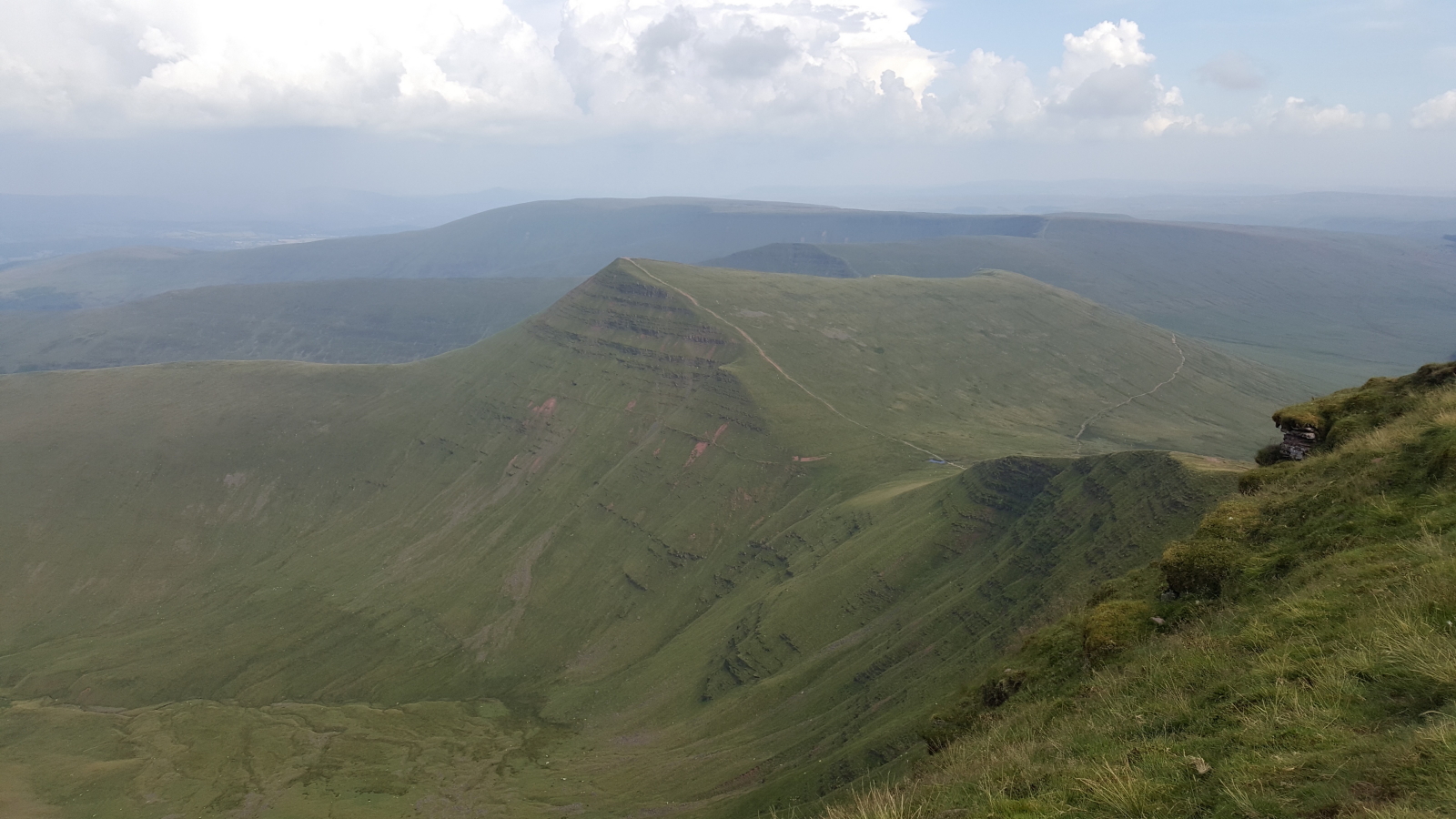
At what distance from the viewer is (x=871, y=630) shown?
76688 millimetres

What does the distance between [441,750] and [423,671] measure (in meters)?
27.3

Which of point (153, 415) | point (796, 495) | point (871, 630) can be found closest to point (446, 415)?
point (153, 415)

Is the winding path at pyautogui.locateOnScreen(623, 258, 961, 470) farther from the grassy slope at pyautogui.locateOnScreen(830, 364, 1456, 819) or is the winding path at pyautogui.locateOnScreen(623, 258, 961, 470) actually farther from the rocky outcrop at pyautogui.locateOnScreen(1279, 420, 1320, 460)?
the grassy slope at pyautogui.locateOnScreen(830, 364, 1456, 819)

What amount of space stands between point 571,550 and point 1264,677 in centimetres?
12124

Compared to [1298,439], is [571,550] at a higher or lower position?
lower

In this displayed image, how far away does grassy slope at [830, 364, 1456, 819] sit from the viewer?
1023cm

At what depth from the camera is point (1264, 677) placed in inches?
531

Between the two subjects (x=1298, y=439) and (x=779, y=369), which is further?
(x=779, y=369)

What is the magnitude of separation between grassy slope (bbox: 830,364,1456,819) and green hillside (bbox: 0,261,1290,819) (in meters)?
14.8

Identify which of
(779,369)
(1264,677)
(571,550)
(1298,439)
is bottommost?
(571,550)

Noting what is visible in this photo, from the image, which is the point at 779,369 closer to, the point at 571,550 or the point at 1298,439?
the point at 571,550

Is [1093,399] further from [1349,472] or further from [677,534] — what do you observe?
[1349,472]

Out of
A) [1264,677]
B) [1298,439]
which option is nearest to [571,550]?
[1298,439]

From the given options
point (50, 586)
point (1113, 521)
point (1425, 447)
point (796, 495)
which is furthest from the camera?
point (50, 586)
